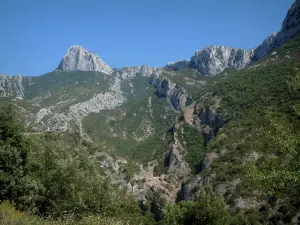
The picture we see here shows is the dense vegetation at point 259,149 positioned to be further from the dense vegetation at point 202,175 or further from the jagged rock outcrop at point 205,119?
the jagged rock outcrop at point 205,119

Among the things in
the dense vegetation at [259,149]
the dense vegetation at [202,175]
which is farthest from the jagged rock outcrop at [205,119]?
the dense vegetation at [202,175]

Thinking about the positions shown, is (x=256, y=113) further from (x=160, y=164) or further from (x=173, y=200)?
(x=160, y=164)

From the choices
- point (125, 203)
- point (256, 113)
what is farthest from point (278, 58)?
point (125, 203)

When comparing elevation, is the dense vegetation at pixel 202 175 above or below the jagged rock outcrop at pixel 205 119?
below

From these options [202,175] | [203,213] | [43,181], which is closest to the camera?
[43,181]

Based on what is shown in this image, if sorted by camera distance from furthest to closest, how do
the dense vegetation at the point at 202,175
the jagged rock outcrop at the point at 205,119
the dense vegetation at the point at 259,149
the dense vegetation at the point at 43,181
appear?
1. the jagged rock outcrop at the point at 205,119
2. the dense vegetation at the point at 43,181
3. the dense vegetation at the point at 259,149
4. the dense vegetation at the point at 202,175

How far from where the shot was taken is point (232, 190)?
72.9m

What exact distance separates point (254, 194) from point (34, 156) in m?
51.4

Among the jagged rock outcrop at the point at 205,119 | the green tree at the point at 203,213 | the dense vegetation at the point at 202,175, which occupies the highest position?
the jagged rock outcrop at the point at 205,119

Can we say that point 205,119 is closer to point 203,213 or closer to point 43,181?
point 203,213

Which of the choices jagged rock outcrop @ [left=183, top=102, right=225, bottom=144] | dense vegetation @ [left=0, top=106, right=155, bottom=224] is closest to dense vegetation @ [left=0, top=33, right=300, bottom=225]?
dense vegetation @ [left=0, top=106, right=155, bottom=224]

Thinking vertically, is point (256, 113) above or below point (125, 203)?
above

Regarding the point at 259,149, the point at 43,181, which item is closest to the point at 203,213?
the point at 43,181

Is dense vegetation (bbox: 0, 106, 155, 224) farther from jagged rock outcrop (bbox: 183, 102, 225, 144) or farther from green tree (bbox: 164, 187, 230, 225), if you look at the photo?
jagged rock outcrop (bbox: 183, 102, 225, 144)
